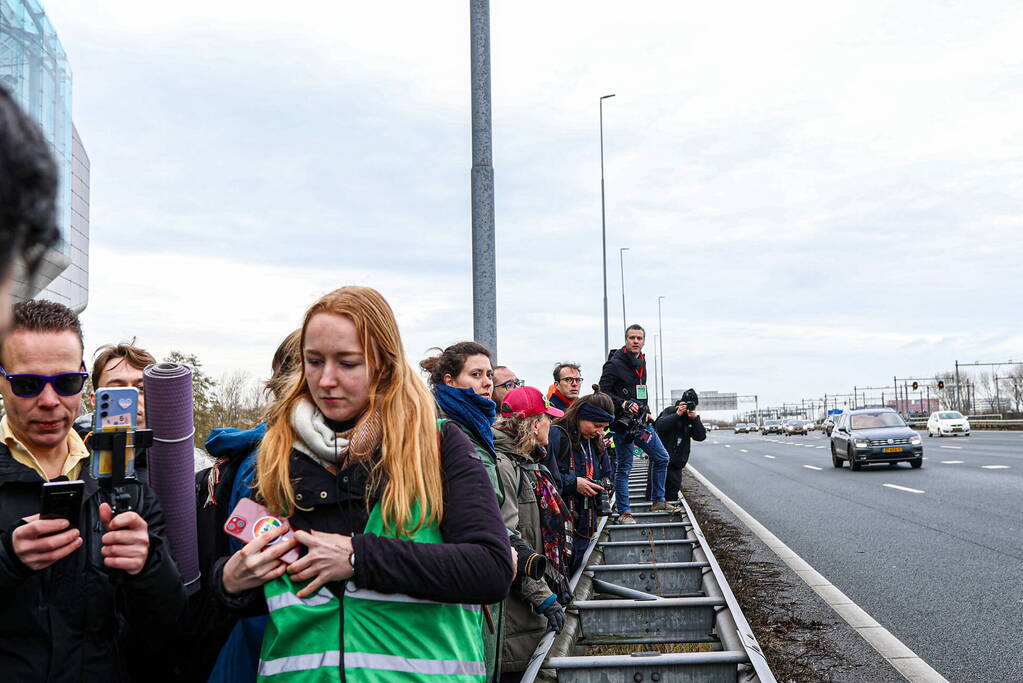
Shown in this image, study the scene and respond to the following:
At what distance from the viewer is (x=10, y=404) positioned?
2.45 meters

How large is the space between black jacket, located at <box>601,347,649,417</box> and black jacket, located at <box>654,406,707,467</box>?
140cm

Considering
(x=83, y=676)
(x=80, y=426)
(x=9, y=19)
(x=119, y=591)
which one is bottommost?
(x=83, y=676)

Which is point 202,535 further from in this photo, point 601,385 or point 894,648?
point 601,385

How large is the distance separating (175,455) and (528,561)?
→ 5.21 ft

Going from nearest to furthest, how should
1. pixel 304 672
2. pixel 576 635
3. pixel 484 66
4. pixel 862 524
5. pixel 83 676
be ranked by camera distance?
1. pixel 304 672
2. pixel 83 676
3. pixel 576 635
4. pixel 484 66
5. pixel 862 524

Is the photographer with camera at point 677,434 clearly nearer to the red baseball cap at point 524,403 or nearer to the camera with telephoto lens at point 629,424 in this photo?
the camera with telephoto lens at point 629,424

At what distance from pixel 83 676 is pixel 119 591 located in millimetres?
208

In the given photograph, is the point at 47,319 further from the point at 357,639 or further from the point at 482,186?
the point at 482,186

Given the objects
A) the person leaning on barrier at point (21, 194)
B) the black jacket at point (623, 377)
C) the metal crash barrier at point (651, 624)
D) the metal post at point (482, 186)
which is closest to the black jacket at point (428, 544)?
the person leaning on barrier at point (21, 194)

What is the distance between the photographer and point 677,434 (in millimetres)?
13016

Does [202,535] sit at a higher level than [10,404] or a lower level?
lower

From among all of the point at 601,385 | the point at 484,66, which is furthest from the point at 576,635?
the point at 601,385

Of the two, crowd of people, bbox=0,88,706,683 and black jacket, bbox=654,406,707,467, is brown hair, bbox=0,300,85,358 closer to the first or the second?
crowd of people, bbox=0,88,706,683

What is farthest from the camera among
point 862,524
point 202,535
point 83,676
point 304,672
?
point 862,524
